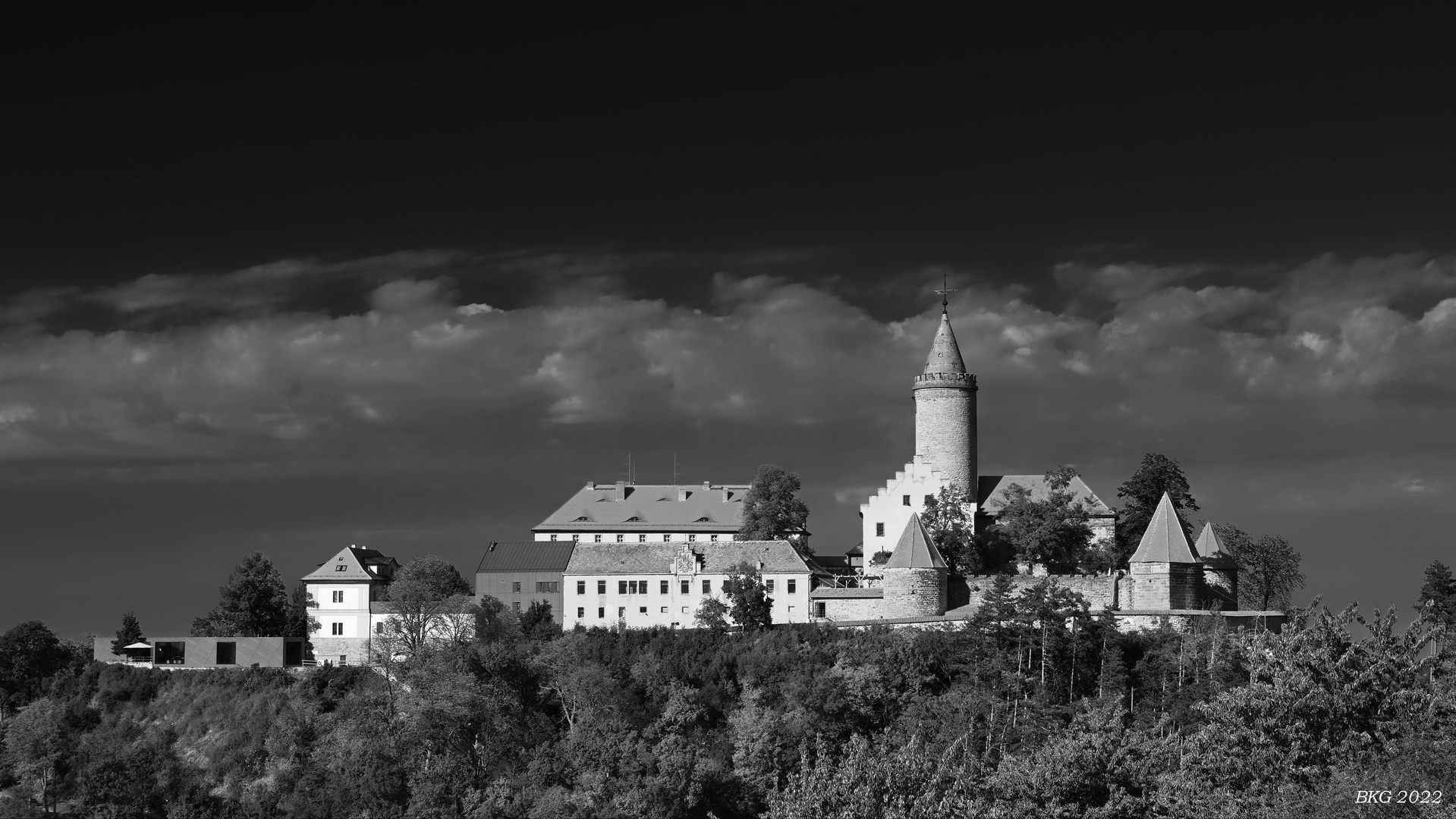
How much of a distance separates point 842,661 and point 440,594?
2677cm

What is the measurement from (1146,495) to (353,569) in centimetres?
4527

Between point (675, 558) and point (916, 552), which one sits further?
point (675, 558)

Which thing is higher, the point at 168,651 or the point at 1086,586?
the point at 1086,586

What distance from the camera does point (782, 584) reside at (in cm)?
7675

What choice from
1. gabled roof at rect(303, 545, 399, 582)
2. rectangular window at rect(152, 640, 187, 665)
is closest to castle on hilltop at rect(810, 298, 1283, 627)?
gabled roof at rect(303, 545, 399, 582)

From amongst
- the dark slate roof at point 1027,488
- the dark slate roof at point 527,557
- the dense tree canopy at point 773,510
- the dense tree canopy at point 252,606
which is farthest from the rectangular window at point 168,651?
the dark slate roof at point 1027,488

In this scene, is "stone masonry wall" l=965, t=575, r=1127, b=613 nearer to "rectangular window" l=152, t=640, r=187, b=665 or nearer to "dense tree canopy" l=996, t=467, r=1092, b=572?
"dense tree canopy" l=996, t=467, r=1092, b=572

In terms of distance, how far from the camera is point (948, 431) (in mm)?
81312

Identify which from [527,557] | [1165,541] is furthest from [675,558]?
[1165,541]

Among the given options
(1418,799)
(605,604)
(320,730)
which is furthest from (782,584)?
(1418,799)

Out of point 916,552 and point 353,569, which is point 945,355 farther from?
point 353,569

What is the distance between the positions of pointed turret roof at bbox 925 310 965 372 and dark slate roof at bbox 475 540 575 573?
22966 millimetres

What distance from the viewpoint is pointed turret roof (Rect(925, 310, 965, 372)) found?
3255 inches

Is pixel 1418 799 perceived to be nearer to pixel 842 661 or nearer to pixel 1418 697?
pixel 1418 697
